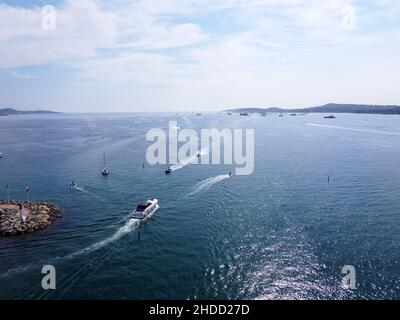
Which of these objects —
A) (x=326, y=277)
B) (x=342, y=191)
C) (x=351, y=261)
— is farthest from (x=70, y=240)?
(x=342, y=191)

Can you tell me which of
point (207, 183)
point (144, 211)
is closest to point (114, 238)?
point (144, 211)

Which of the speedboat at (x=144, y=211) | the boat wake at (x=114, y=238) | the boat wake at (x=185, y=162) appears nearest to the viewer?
the boat wake at (x=114, y=238)

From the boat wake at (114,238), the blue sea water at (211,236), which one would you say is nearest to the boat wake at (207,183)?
the blue sea water at (211,236)

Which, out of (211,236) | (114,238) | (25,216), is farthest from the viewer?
(25,216)

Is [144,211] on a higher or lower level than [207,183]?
lower

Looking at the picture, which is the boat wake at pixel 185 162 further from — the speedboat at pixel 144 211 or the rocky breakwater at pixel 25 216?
the rocky breakwater at pixel 25 216

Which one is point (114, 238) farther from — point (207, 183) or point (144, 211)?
point (207, 183)
